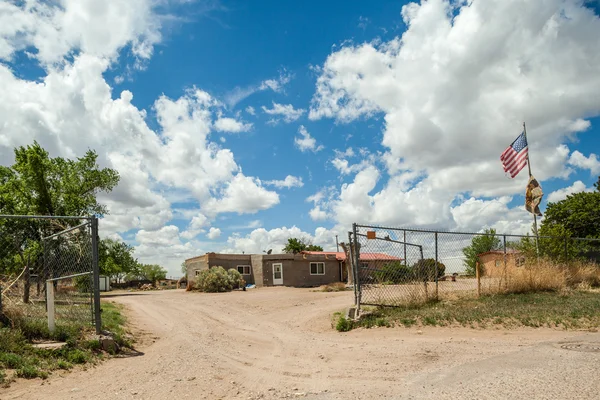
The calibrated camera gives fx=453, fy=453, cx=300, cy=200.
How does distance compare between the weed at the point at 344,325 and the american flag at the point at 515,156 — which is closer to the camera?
the weed at the point at 344,325

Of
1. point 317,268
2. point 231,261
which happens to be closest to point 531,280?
point 317,268

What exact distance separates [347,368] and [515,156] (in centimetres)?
1554

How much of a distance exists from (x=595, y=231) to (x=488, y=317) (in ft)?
119

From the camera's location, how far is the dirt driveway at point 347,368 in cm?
532

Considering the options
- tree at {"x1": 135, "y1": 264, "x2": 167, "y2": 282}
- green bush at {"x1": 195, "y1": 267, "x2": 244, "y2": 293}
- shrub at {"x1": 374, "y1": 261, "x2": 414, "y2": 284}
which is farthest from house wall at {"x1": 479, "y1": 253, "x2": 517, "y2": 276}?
tree at {"x1": 135, "y1": 264, "x2": 167, "y2": 282}

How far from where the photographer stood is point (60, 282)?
9945mm

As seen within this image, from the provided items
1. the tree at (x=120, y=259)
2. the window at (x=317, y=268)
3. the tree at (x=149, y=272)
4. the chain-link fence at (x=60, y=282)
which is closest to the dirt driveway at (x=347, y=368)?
the chain-link fence at (x=60, y=282)

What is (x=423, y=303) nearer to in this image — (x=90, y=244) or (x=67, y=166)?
(x=90, y=244)

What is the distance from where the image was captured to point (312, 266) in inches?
1476

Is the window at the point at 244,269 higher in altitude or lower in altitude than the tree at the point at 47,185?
lower

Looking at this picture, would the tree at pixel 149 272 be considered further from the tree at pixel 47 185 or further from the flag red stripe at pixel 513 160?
the flag red stripe at pixel 513 160

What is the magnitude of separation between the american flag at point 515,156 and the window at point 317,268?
21.0 m

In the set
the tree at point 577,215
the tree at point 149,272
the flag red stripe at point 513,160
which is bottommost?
the tree at point 149,272

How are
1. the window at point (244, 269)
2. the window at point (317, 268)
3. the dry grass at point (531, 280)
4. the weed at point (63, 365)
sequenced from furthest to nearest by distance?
the window at point (244, 269), the window at point (317, 268), the dry grass at point (531, 280), the weed at point (63, 365)
